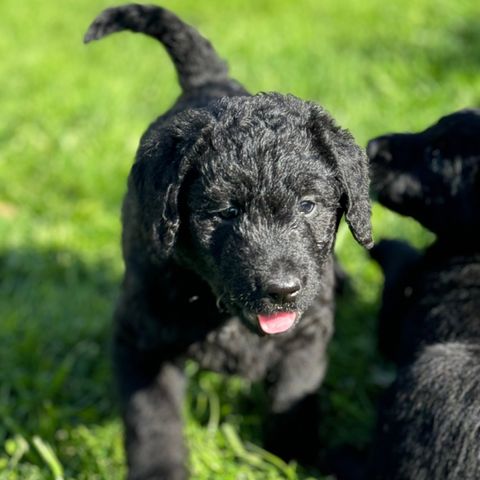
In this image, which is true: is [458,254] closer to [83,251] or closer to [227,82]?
[227,82]

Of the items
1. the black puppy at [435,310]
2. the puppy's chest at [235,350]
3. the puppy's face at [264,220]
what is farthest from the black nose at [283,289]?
the black puppy at [435,310]

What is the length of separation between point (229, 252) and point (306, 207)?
0.27 meters

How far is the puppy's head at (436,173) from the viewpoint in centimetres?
358

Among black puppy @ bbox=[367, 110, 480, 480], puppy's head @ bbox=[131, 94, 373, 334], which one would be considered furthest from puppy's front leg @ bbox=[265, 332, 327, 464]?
puppy's head @ bbox=[131, 94, 373, 334]

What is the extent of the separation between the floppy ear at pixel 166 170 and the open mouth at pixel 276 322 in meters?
0.35

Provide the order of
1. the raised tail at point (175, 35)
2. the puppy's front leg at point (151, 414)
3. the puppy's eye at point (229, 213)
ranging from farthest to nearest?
the raised tail at point (175, 35) < the puppy's front leg at point (151, 414) < the puppy's eye at point (229, 213)

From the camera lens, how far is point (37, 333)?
434 cm

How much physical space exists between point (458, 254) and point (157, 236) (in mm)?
1287

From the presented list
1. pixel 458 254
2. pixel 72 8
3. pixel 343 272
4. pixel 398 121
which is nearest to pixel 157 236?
pixel 458 254

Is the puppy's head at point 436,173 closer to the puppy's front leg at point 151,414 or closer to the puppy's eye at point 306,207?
the puppy's eye at point 306,207

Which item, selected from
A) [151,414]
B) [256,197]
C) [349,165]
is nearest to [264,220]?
[256,197]

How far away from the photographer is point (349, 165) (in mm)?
3000

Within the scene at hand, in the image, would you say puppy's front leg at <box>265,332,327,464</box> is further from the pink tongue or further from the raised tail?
the raised tail

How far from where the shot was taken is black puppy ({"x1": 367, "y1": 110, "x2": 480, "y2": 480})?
10.4 feet
